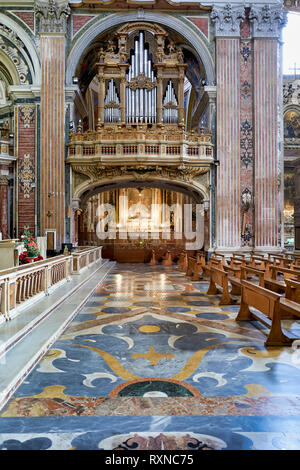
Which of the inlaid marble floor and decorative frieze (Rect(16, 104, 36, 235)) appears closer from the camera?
the inlaid marble floor

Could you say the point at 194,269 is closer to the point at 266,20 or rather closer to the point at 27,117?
the point at 27,117

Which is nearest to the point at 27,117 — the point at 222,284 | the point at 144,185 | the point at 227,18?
the point at 144,185

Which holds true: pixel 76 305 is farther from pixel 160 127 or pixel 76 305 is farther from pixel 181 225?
pixel 181 225

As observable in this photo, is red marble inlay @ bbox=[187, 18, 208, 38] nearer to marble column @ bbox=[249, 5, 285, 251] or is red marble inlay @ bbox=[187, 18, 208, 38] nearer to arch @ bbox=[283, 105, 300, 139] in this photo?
marble column @ bbox=[249, 5, 285, 251]

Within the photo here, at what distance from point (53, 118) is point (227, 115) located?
22.4 ft

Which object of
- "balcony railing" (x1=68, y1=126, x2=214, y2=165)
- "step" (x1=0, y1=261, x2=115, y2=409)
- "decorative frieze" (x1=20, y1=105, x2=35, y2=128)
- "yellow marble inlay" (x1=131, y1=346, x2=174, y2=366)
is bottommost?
"yellow marble inlay" (x1=131, y1=346, x2=174, y2=366)

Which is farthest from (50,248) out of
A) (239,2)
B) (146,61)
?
(239,2)

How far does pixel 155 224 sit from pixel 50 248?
896 cm

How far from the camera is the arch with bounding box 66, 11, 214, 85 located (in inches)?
574

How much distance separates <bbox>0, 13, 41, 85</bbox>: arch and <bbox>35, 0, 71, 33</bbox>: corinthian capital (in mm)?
709

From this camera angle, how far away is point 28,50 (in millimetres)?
14359

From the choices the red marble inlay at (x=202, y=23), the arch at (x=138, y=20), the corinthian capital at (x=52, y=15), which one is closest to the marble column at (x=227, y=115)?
the red marble inlay at (x=202, y=23)

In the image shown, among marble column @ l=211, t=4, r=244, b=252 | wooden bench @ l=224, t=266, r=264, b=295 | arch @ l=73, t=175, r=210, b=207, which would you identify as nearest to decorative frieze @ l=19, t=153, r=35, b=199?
arch @ l=73, t=175, r=210, b=207

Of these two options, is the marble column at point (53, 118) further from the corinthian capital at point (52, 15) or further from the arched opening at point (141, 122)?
the arched opening at point (141, 122)
